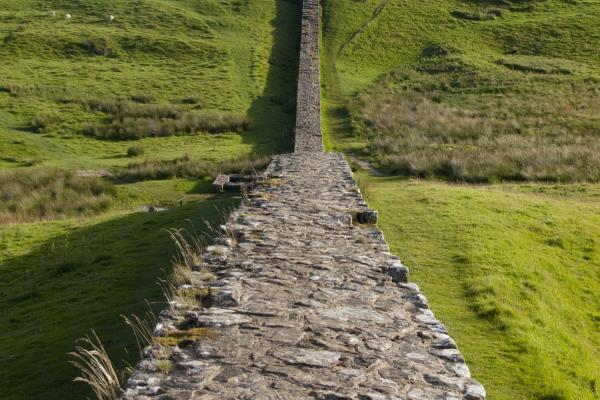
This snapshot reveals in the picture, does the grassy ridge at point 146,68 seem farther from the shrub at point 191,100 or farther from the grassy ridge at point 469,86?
the grassy ridge at point 469,86

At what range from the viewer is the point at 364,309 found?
6973 millimetres

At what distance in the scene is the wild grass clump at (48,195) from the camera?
22359 mm

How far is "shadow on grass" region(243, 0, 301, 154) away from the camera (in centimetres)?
3391

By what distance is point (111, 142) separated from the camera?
34.2 meters

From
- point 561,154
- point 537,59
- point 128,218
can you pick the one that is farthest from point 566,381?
point 537,59

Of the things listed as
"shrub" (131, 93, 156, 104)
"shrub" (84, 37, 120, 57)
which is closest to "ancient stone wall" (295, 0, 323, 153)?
"shrub" (131, 93, 156, 104)

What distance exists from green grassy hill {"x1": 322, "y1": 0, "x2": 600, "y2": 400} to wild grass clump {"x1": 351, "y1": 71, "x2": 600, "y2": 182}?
0.11 meters

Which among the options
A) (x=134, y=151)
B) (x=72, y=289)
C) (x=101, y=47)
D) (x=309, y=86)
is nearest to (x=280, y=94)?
(x=309, y=86)

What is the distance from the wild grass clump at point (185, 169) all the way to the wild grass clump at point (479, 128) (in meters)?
5.72

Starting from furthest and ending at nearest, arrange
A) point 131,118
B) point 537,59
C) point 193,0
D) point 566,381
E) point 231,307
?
point 193,0 → point 537,59 → point 131,118 → point 566,381 → point 231,307

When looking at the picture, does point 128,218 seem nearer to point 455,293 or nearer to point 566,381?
point 455,293

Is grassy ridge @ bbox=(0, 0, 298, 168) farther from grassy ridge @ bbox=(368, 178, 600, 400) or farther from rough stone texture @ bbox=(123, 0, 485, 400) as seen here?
rough stone texture @ bbox=(123, 0, 485, 400)

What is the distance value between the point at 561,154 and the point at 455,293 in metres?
17.7

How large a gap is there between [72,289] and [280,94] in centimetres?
3208
